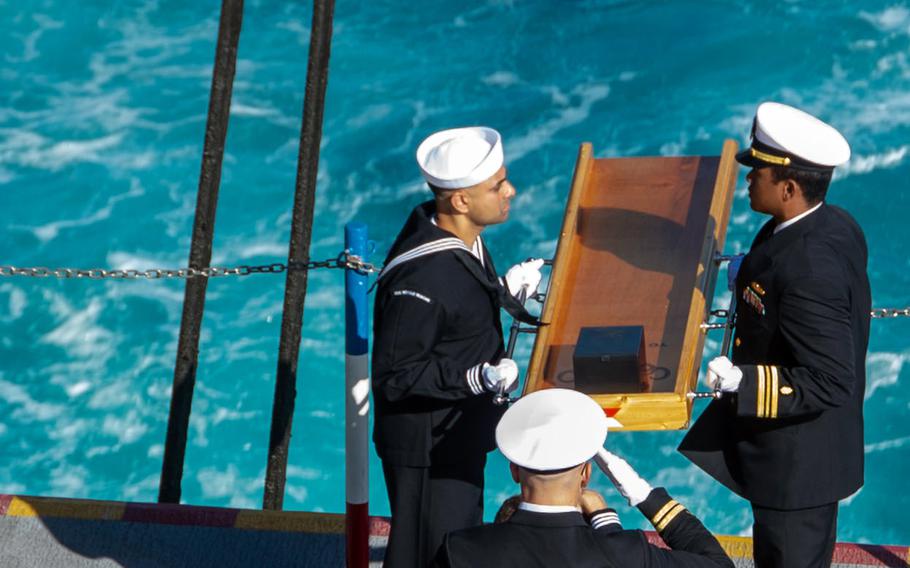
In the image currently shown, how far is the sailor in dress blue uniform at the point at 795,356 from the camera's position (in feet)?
11.7

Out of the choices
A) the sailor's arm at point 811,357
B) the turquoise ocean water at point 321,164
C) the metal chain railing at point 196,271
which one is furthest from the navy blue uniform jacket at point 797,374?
the turquoise ocean water at point 321,164

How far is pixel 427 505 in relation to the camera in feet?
12.9

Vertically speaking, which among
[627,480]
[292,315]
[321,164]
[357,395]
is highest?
[321,164]

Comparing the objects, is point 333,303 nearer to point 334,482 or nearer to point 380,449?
point 334,482

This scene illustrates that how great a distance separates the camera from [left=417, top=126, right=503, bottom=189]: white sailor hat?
3.84 meters

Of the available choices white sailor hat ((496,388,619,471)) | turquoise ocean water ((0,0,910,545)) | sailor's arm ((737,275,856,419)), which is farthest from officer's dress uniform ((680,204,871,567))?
turquoise ocean water ((0,0,910,545))

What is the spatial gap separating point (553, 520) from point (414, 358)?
3.18 ft

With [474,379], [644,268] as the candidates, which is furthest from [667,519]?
[644,268]

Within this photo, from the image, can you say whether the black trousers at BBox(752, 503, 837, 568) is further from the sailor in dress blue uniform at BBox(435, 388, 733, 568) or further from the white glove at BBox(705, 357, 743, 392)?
the sailor in dress blue uniform at BBox(435, 388, 733, 568)

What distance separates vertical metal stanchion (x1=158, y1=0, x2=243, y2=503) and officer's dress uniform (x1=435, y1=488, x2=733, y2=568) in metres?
2.75


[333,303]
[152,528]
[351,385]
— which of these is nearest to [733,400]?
[351,385]

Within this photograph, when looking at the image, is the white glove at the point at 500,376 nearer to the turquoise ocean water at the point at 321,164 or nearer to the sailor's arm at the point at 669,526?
the sailor's arm at the point at 669,526

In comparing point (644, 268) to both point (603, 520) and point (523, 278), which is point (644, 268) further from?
point (603, 520)

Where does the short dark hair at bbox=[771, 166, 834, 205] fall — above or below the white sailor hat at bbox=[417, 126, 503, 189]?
below
